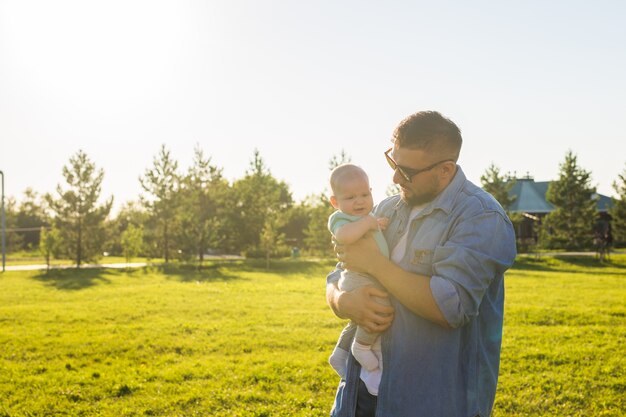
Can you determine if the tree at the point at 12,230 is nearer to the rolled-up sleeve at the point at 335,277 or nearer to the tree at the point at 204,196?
the tree at the point at 204,196

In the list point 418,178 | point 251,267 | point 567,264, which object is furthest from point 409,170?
point 567,264

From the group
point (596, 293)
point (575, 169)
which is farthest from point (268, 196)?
point (596, 293)

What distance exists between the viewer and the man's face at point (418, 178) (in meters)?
2.52

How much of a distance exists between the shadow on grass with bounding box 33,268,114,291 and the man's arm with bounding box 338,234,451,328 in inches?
913

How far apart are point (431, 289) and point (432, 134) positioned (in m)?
0.69

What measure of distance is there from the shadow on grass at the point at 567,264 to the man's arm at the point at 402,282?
105 ft

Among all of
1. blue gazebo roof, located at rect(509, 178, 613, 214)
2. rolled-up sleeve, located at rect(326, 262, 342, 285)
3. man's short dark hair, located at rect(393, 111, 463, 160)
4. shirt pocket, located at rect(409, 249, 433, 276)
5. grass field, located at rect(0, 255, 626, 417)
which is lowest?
grass field, located at rect(0, 255, 626, 417)

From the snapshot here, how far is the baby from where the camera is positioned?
268cm

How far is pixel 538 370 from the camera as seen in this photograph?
859 cm

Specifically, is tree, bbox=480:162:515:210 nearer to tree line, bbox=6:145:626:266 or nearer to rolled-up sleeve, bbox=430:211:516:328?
tree line, bbox=6:145:626:266

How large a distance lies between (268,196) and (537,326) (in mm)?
36992

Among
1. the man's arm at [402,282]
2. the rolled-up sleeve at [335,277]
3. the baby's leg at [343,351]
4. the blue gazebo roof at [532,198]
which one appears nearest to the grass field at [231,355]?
the baby's leg at [343,351]

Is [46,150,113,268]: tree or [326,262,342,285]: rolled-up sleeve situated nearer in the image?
[326,262,342,285]: rolled-up sleeve

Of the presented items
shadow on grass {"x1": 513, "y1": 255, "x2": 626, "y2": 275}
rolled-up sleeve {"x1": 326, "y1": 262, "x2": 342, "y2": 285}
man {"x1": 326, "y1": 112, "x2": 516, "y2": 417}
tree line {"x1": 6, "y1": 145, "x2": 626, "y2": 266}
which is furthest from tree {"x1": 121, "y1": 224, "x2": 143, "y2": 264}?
man {"x1": 326, "y1": 112, "x2": 516, "y2": 417}
